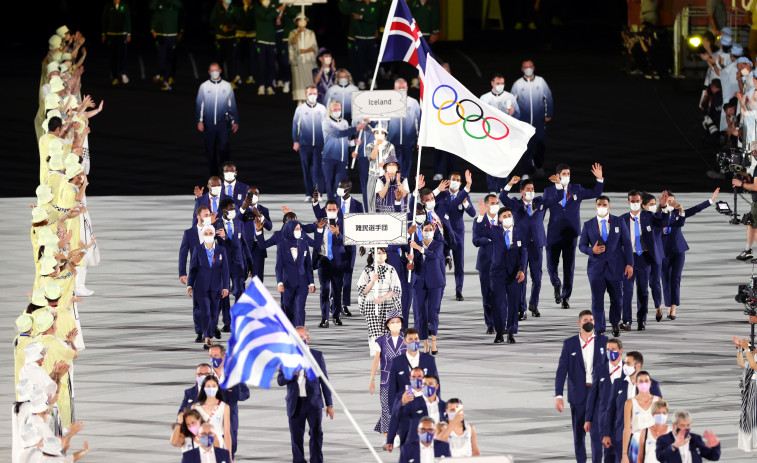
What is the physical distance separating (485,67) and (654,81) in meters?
3.78

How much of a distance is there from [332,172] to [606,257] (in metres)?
6.61

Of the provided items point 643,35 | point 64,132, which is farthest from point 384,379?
point 643,35

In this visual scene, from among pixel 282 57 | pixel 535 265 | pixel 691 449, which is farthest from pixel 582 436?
pixel 282 57

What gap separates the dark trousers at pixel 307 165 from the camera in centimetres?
2694

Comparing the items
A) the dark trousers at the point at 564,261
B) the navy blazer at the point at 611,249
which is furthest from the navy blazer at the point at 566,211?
→ the navy blazer at the point at 611,249

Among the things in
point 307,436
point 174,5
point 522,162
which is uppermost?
point 174,5

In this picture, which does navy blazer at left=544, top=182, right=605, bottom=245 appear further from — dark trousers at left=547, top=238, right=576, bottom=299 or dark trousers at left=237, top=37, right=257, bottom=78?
dark trousers at left=237, top=37, right=257, bottom=78

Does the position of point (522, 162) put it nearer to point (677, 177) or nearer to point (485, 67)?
point (677, 177)

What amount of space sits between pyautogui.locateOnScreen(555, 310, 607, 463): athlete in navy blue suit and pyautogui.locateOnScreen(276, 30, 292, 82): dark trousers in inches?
701

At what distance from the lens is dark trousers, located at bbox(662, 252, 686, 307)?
72.0 ft

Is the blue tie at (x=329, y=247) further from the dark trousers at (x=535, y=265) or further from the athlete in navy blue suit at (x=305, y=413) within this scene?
the athlete in navy blue suit at (x=305, y=413)

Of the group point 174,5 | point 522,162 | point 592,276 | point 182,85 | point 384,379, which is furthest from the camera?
point 182,85

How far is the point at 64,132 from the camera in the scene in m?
22.1

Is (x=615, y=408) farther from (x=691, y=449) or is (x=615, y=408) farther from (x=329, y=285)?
(x=329, y=285)
